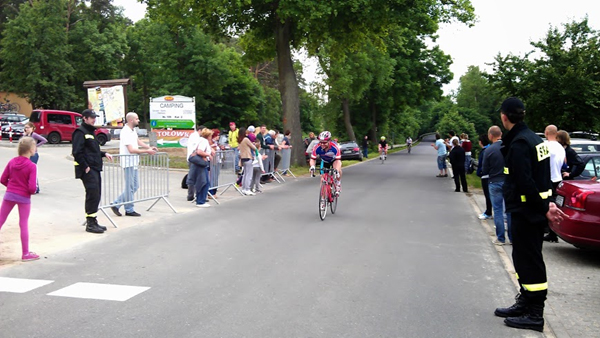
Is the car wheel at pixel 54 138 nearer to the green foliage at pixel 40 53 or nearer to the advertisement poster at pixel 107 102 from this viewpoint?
the advertisement poster at pixel 107 102

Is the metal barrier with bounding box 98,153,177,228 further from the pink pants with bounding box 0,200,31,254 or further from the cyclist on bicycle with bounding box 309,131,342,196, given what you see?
the cyclist on bicycle with bounding box 309,131,342,196

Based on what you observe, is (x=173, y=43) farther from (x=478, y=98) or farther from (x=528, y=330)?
(x=478, y=98)

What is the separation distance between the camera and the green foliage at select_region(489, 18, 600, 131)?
23297 mm

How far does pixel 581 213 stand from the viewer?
26.6ft

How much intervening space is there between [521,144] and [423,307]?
6.31 ft

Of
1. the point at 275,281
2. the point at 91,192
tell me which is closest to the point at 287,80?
the point at 91,192

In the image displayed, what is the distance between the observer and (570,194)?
8.47 metres

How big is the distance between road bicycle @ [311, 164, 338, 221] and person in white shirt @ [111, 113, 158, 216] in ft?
11.8

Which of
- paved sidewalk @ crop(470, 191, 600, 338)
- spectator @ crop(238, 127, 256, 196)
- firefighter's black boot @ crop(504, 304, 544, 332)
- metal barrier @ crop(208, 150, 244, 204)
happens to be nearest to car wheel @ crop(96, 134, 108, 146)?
metal barrier @ crop(208, 150, 244, 204)

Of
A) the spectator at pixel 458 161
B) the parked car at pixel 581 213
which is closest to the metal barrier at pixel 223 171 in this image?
the spectator at pixel 458 161

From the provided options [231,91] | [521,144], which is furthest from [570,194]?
[231,91]

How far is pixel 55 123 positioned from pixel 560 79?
31.1 m

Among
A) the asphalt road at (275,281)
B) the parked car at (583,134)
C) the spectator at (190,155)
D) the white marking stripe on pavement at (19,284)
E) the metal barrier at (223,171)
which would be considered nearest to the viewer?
the asphalt road at (275,281)

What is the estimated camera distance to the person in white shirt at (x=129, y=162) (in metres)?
11.5
